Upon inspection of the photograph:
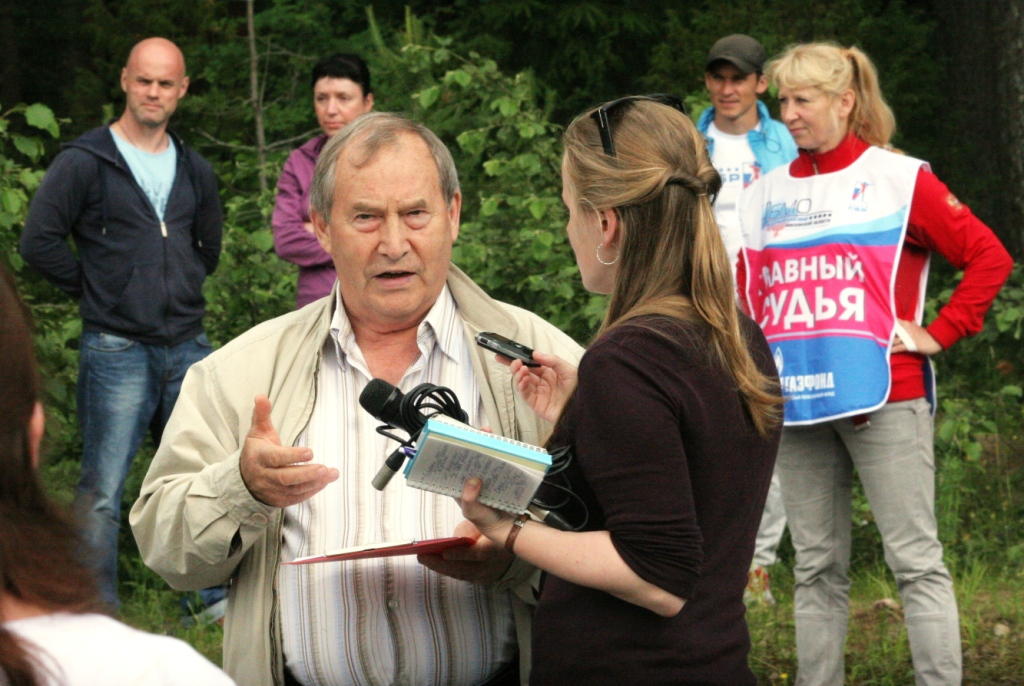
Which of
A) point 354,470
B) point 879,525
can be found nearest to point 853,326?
point 879,525

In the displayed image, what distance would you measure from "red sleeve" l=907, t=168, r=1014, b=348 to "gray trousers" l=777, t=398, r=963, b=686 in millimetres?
346

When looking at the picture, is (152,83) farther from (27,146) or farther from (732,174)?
(732,174)

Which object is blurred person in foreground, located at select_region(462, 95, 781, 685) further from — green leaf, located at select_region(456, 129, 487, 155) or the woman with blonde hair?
green leaf, located at select_region(456, 129, 487, 155)

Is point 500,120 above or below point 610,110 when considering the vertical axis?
above

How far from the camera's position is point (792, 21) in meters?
10.1

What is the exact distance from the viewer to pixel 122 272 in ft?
17.5

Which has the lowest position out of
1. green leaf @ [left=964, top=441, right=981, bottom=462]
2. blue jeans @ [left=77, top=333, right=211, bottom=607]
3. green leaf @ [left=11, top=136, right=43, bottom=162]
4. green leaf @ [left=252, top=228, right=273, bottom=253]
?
green leaf @ [left=964, top=441, right=981, bottom=462]

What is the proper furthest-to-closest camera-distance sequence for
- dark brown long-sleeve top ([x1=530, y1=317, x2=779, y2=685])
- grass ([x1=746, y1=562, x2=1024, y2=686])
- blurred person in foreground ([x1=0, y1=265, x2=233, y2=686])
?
grass ([x1=746, y1=562, x2=1024, y2=686]) → dark brown long-sleeve top ([x1=530, y1=317, x2=779, y2=685]) → blurred person in foreground ([x1=0, y1=265, x2=233, y2=686])

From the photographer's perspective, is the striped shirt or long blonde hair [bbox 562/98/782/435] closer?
long blonde hair [bbox 562/98/782/435]

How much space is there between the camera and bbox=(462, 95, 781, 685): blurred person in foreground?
2.15m

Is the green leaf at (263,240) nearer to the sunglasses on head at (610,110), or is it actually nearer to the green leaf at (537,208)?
the green leaf at (537,208)

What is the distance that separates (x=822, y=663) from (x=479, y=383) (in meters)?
Answer: 2.04

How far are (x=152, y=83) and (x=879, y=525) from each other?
3.58 meters

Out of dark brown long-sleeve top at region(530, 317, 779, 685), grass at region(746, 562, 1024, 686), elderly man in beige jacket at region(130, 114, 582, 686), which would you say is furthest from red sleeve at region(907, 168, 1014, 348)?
dark brown long-sleeve top at region(530, 317, 779, 685)
